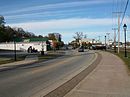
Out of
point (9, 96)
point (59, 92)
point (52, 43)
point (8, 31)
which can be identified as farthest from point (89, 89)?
point (8, 31)

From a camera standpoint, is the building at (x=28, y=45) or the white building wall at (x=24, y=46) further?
the white building wall at (x=24, y=46)

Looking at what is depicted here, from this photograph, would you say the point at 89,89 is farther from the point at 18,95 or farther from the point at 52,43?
the point at 52,43

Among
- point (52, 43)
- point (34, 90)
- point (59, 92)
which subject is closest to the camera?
point (59, 92)

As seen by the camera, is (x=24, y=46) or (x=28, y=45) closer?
(x=28, y=45)

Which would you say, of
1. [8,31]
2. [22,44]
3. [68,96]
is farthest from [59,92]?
[8,31]

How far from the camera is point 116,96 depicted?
36.9ft

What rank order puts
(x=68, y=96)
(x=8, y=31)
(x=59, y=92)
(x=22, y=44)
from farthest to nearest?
(x=8, y=31) → (x=22, y=44) → (x=59, y=92) → (x=68, y=96)

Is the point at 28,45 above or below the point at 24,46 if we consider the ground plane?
above

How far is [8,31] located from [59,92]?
153392 millimetres

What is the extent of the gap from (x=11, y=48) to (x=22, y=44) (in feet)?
21.1

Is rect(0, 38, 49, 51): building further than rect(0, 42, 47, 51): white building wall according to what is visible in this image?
No

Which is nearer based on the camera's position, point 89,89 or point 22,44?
point 89,89

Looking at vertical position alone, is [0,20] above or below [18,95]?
above

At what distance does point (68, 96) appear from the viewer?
36.6ft
